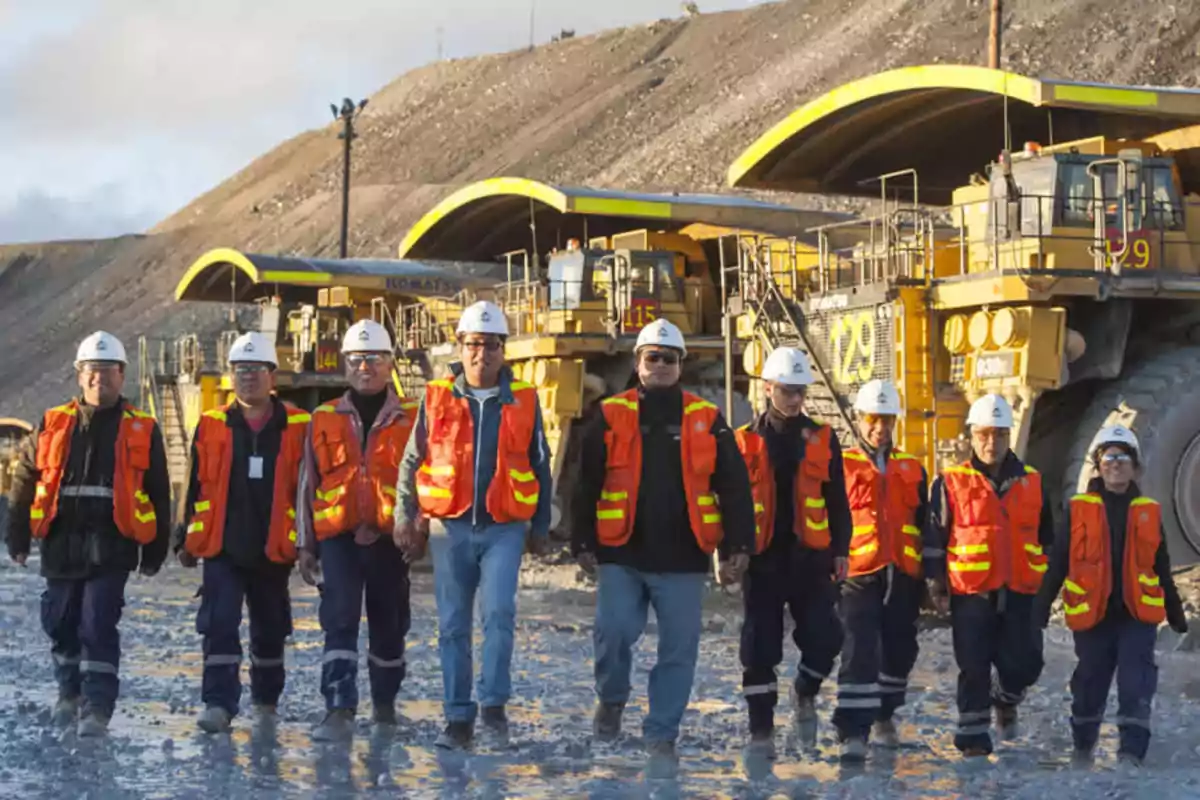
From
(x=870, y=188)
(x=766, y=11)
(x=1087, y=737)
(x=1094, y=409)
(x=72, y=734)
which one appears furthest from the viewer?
(x=766, y=11)

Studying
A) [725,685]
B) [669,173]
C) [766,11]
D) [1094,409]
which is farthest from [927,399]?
[766,11]

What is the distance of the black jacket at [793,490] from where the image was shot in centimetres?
868

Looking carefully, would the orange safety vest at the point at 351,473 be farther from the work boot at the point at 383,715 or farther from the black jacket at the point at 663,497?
the black jacket at the point at 663,497

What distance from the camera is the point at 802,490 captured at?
8.66 meters

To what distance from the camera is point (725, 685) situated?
11.2 m

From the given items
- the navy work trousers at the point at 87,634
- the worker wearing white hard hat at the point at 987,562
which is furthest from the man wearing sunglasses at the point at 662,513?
the navy work trousers at the point at 87,634

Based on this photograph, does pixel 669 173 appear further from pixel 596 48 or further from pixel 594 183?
pixel 596 48

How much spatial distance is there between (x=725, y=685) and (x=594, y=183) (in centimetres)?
7403

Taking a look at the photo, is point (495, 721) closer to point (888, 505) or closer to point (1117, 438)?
point (888, 505)

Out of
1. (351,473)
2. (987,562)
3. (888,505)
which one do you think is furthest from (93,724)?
(987,562)

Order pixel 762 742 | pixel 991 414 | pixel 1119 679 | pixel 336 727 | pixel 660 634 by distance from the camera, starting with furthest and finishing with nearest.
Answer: pixel 336 727 < pixel 991 414 < pixel 762 742 < pixel 660 634 < pixel 1119 679

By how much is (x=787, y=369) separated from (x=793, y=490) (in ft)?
1.73

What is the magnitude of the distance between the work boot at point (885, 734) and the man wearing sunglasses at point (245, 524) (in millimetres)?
2724

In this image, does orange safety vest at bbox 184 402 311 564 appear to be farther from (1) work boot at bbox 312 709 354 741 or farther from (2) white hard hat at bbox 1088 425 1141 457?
(2) white hard hat at bbox 1088 425 1141 457
